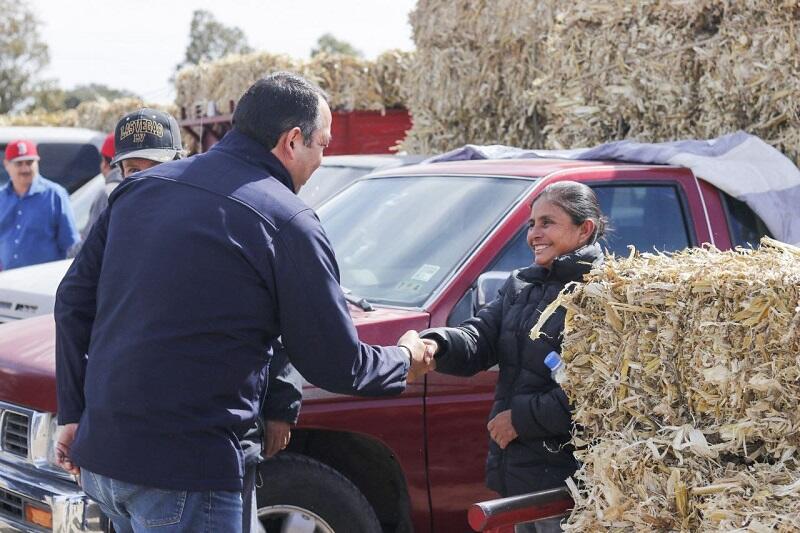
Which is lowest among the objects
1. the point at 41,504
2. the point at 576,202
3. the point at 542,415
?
the point at 41,504

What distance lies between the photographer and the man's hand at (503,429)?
3.50m

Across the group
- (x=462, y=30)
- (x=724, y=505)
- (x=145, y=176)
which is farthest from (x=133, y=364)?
(x=462, y=30)

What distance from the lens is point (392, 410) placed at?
4.23 m

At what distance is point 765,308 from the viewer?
2.81m

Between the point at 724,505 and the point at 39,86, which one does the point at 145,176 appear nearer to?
the point at 724,505

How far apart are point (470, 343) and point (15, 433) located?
1.93 metres

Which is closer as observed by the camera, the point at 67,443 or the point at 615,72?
the point at 67,443

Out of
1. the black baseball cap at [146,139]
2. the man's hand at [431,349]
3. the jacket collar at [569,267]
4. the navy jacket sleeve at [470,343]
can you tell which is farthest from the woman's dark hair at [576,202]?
the black baseball cap at [146,139]

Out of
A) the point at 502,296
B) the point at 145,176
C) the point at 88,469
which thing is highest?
the point at 145,176

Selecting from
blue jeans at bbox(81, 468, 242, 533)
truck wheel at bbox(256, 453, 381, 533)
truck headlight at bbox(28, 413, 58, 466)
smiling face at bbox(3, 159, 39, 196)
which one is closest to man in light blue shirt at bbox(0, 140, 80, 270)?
smiling face at bbox(3, 159, 39, 196)

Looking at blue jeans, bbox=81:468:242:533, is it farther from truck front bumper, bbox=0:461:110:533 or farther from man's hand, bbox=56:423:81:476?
truck front bumper, bbox=0:461:110:533

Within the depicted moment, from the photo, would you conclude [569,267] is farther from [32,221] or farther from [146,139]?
[32,221]

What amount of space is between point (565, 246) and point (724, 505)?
1.16m

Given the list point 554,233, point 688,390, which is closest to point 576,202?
point 554,233
